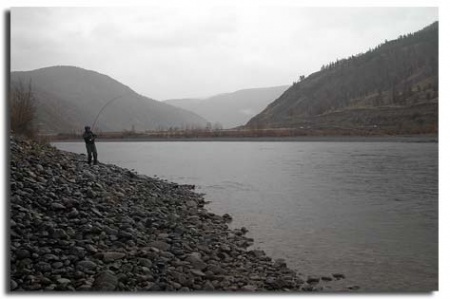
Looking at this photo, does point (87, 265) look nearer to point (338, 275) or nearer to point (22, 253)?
point (22, 253)

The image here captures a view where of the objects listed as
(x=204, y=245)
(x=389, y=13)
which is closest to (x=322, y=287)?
(x=204, y=245)

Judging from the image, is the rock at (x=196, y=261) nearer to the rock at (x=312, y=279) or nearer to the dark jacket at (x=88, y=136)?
the rock at (x=312, y=279)

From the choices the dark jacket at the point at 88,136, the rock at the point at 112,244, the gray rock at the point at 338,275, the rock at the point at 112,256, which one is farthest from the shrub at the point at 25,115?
the gray rock at the point at 338,275

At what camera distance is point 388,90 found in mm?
12195

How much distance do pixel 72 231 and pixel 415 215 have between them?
16.0ft

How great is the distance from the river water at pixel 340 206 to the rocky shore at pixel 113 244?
0.49 m

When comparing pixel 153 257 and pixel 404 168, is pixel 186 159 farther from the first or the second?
pixel 153 257

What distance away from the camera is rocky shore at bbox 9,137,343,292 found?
338cm

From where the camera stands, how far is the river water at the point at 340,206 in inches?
170

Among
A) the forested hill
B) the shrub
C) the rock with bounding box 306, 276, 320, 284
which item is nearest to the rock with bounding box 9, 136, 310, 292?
the rock with bounding box 306, 276, 320, 284

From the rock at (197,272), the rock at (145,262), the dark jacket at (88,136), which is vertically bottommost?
the rock at (197,272)

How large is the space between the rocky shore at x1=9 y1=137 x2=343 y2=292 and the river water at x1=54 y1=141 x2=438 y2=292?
0.49 meters

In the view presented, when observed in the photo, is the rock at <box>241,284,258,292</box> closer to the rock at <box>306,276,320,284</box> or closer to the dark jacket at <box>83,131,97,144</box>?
the rock at <box>306,276,320,284</box>

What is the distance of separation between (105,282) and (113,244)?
855 millimetres
